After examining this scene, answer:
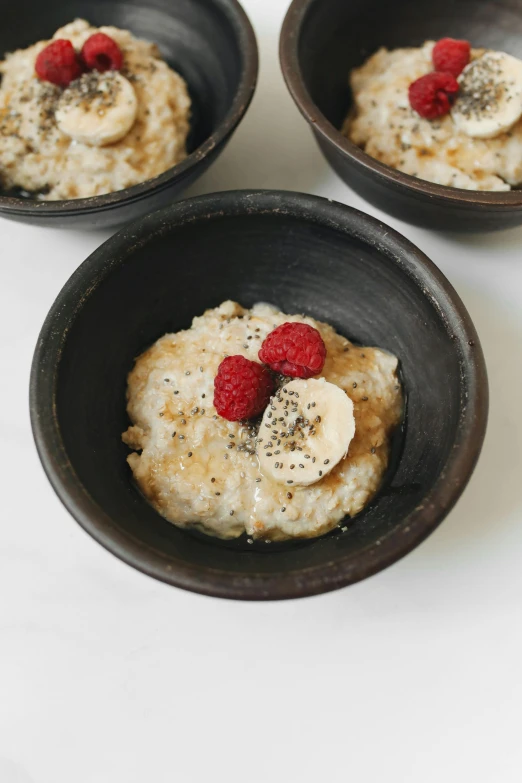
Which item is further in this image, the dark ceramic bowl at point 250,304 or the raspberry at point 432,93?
the raspberry at point 432,93

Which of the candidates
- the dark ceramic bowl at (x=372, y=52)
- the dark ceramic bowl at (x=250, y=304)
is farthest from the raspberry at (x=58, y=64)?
the dark ceramic bowl at (x=250, y=304)

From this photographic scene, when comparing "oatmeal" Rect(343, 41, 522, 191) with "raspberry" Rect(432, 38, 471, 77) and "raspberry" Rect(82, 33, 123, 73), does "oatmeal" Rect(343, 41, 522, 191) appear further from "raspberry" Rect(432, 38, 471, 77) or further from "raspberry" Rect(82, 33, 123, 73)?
"raspberry" Rect(82, 33, 123, 73)

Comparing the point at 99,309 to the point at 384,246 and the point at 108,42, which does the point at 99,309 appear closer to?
the point at 384,246

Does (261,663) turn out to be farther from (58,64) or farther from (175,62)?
(175,62)

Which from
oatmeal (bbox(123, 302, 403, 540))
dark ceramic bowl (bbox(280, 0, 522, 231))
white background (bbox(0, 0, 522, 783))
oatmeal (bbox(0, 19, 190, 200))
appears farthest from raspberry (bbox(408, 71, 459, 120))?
white background (bbox(0, 0, 522, 783))

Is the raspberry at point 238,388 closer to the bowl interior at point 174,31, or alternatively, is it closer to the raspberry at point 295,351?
the raspberry at point 295,351

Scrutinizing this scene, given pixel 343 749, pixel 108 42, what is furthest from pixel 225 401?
pixel 108 42

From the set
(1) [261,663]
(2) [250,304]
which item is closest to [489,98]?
(2) [250,304]
